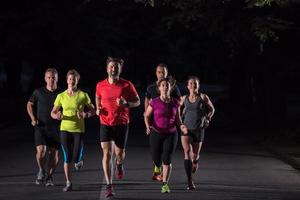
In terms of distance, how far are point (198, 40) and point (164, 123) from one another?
2246 cm

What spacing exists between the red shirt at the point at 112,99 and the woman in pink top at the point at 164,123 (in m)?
0.38

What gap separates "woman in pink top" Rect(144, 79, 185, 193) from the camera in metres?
11.3

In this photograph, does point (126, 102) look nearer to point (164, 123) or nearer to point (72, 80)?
point (164, 123)

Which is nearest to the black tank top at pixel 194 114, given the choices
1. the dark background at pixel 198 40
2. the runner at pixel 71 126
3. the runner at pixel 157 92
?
the runner at pixel 157 92

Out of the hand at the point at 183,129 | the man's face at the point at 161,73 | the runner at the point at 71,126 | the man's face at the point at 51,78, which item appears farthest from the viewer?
the man's face at the point at 161,73

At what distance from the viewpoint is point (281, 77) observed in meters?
26.1

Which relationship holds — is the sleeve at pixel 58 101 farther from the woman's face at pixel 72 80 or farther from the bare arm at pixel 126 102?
the bare arm at pixel 126 102

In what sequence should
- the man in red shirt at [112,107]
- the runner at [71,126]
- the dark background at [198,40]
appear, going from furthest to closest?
the dark background at [198,40]
the runner at [71,126]
the man in red shirt at [112,107]

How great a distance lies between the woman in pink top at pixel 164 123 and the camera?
11.3 meters

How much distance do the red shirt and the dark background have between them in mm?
4746

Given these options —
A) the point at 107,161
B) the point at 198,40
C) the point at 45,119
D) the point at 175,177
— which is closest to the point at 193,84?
the point at 107,161

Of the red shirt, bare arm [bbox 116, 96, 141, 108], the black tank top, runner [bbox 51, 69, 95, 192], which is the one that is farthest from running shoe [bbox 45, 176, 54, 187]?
the black tank top

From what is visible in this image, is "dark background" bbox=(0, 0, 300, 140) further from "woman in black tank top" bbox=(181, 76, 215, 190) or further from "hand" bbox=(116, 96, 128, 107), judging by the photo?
"hand" bbox=(116, 96, 128, 107)

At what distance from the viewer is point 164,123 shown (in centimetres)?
1132
